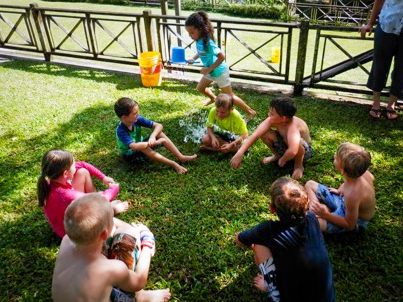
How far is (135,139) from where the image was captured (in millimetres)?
3820

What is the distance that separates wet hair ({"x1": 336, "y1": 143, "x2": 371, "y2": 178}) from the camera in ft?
7.77

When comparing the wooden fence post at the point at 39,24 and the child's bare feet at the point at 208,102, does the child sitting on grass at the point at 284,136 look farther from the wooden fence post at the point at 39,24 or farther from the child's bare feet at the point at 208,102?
the wooden fence post at the point at 39,24

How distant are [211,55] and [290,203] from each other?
3.46 metres

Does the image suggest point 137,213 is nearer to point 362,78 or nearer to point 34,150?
point 34,150

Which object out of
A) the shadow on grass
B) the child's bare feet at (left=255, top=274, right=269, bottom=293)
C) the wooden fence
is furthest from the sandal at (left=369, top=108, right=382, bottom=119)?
the child's bare feet at (left=255, top=274, right=269, bottom=293)

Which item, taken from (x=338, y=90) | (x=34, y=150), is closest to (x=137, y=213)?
(x=34, y=150)

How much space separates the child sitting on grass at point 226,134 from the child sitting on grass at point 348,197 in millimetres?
1357

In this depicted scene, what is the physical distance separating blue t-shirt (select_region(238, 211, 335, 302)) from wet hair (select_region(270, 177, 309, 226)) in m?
0.05

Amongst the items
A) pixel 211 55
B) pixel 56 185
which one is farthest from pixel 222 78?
pixel 56 185

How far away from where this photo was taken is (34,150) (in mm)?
4383

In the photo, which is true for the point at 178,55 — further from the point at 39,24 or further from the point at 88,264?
the point at 88,264

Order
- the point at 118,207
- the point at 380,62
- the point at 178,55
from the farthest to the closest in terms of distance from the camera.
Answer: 1. the point at 178,55
2. the point at 380,62
3. the point at 118,207

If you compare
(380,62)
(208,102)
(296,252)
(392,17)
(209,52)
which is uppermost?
(392,17)

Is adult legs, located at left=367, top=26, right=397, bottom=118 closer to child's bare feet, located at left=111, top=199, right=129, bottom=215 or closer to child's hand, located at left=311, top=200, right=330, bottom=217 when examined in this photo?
child's hand, located at left=311, top=200, right=330, bottom=217
